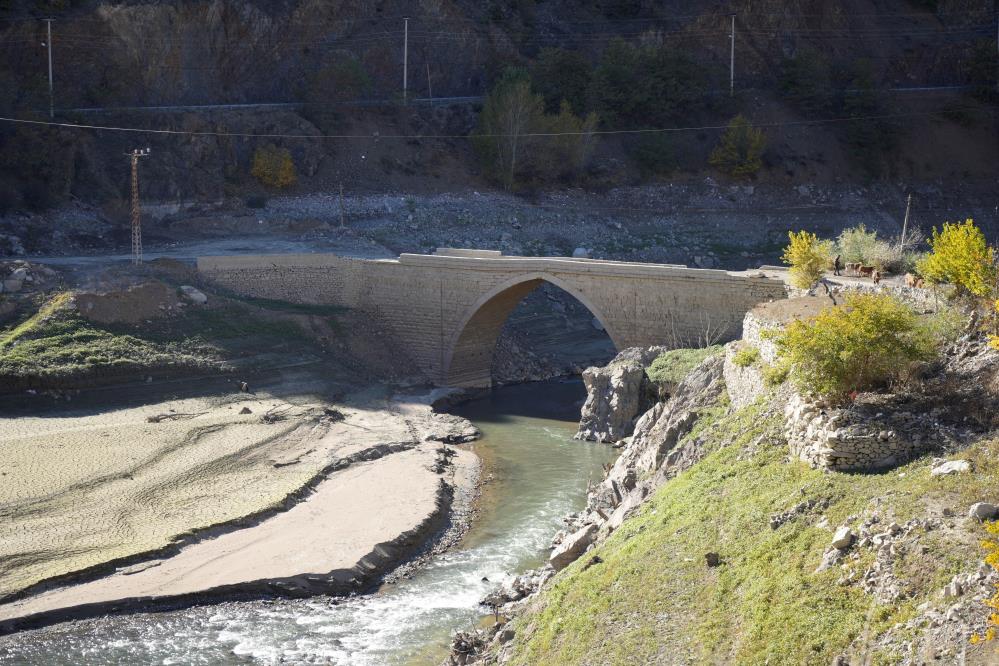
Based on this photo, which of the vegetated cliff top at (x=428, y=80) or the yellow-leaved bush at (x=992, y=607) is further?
the vegetated cliff top at (x=428, y=80)

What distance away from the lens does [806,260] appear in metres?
28.2

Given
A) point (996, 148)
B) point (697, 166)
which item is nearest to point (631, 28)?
point (697, 166)

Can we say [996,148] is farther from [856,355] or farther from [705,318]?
[856,355]

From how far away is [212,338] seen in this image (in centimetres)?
3659

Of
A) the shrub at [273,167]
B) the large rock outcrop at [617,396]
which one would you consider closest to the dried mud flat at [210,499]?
the large rock outcrop at [617,396]

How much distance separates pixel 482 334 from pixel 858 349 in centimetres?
2255

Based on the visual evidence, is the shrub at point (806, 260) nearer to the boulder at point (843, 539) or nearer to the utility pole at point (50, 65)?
the boulder at point (843, 539)

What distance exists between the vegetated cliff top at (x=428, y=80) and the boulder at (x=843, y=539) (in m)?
38.7

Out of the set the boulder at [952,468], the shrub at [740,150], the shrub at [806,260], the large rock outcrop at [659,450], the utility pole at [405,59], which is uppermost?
the utility pole at [405,59]

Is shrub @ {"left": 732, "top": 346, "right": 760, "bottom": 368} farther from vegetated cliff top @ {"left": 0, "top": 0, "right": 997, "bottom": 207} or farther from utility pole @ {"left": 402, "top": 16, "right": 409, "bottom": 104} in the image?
utility pole @ {"left": 402, "top": 16, "right": 409, "bottom": 104}

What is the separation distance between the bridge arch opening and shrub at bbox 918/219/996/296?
15.9m

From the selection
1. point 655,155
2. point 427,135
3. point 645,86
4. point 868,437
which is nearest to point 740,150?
point 655,155

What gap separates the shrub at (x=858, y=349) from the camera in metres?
17.2

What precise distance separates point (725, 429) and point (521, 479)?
9.46 m
